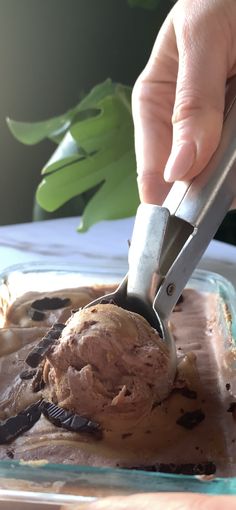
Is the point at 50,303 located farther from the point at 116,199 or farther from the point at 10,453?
the point at 116,199

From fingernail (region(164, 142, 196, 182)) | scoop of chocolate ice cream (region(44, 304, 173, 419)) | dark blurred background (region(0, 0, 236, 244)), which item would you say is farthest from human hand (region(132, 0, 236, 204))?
dark blurred background (region(0, 0, 236, 244))

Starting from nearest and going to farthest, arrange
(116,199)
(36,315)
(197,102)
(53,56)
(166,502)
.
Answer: (166,502) < (197,102) < (36,315) < (116,199) < (53,56)

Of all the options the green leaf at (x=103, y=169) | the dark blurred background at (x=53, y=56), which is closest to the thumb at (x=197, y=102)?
the green leaf at (x=103, y=169)

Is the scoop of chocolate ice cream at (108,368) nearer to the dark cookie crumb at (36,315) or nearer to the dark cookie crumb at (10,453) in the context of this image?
the dark cookie crumb at (10,453)

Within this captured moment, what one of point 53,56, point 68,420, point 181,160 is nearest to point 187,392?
point 68,420

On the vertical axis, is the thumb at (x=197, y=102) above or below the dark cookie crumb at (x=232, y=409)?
above

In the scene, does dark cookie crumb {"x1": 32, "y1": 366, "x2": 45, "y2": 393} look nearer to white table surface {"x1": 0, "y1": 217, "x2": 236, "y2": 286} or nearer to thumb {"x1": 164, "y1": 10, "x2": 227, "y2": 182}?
thumb {"x1": 164, "y1": 10, "x2": 227, "y2": 182}
